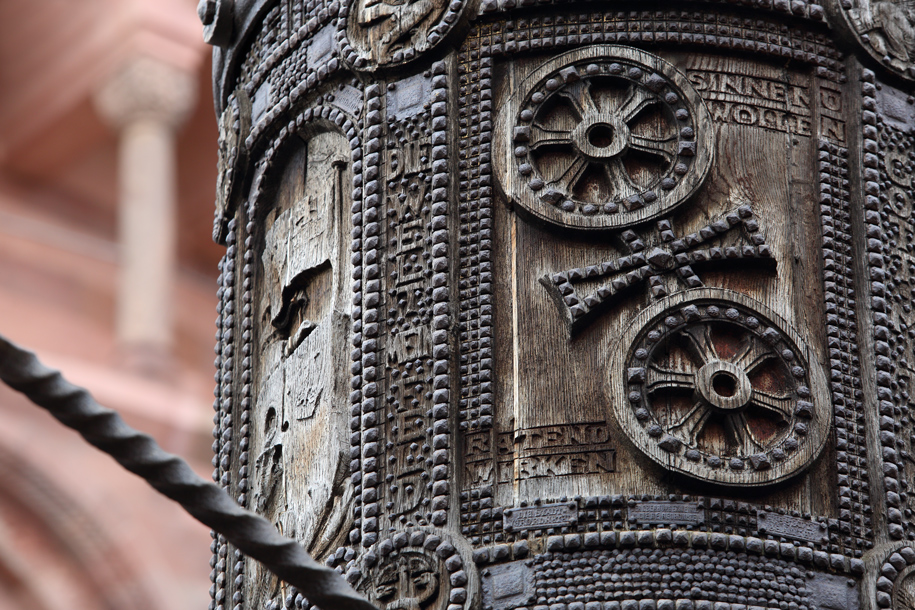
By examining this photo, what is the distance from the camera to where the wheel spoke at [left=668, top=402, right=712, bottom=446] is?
480cm

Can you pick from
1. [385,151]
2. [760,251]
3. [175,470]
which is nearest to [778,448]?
[760,251]

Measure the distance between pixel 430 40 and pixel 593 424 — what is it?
1.23 m

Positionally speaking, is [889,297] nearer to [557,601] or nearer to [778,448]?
[778,448]

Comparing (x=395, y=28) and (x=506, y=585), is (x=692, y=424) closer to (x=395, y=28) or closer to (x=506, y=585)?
(x=506, y=585)

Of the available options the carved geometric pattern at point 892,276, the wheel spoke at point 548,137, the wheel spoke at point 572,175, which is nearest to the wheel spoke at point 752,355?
the carved geometric pattern at point 892,276

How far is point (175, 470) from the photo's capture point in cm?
368

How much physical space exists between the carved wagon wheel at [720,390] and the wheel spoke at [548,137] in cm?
53

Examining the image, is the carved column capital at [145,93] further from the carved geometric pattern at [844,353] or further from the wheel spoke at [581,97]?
the carved geometric pattern at [844,353]

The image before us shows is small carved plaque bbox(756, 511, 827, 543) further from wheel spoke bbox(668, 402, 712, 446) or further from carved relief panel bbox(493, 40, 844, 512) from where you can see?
wheel spoke bbox(668, 402, 712, 446)

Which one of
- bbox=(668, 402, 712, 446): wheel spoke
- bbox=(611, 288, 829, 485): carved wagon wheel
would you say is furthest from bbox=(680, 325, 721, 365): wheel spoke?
bbox=(668, 402, 712, 446): wheel spoke

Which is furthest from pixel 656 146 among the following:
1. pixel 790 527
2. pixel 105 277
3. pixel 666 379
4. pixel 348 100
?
pixel 105 277

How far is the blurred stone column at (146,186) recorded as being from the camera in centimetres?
2055

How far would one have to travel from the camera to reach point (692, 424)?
4.82 m

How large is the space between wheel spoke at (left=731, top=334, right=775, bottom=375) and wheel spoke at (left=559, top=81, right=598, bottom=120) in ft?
2.45
